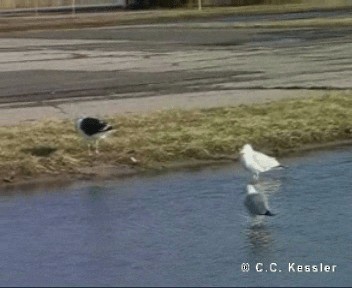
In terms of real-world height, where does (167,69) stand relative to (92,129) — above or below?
above

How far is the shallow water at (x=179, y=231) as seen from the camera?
6.93m

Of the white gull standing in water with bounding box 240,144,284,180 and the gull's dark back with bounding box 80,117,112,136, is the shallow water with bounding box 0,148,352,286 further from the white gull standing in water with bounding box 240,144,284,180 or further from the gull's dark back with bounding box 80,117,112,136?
the gull's dark back with bounding box 80,117,112,136

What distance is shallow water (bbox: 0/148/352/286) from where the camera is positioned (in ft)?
22.7

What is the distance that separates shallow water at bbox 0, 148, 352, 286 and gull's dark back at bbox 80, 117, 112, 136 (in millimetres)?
897

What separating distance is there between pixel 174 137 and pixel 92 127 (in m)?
1.19

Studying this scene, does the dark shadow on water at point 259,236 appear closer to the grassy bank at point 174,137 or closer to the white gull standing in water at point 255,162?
the white gull standing in water at point 255,162

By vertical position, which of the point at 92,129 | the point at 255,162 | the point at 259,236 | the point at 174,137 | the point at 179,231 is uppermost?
the point at 174,137

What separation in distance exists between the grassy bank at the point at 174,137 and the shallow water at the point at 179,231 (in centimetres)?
71

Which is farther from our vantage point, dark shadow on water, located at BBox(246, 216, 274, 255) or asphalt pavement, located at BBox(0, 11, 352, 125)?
asphalt pavement, located at BBox(0, 11, 352, 125)

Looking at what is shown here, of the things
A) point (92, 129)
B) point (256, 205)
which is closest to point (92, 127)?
point (92, 129)

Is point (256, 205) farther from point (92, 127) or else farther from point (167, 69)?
point (167, 69)

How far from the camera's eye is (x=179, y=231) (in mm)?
8172

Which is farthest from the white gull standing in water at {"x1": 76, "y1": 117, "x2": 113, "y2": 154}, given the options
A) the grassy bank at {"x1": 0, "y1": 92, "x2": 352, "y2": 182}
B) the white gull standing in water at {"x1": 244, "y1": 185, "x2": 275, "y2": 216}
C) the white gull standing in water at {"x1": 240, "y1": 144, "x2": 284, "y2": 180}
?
the white gull standing in water at {"x1": 244, "y1": 185, "x2": 275, "y2": 216}

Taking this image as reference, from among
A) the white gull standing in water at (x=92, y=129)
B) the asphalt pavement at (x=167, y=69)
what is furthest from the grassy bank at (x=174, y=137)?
the asphalt pavement at (x=167, y=69)
